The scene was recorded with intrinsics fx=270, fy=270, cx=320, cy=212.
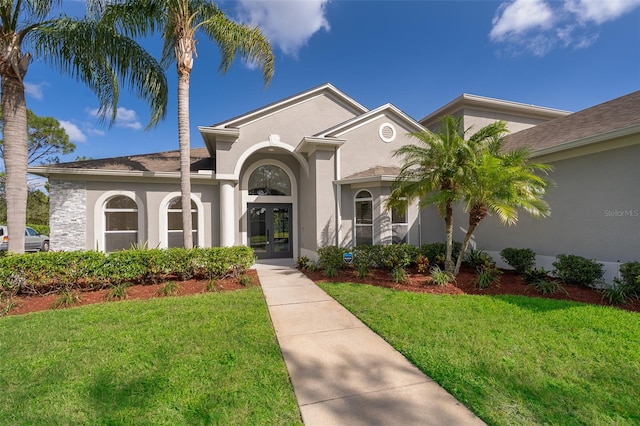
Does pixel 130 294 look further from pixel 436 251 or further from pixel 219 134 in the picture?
pixel 436 251

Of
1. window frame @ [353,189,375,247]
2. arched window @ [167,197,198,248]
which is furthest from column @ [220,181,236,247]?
window frame @ [353,189,375,247]

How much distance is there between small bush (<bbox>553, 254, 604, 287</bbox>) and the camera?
6898 millimetres

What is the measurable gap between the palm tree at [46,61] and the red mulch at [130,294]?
197 cm

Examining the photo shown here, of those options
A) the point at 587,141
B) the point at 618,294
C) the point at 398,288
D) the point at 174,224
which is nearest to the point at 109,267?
the point at 174,224

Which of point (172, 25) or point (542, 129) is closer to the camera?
point (172, 25)

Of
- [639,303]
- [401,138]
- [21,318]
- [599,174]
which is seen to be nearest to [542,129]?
[599,174]

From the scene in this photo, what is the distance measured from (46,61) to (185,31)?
417cm

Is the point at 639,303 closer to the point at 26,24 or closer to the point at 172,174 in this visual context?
the point at 172,174

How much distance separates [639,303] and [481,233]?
16.1 ft

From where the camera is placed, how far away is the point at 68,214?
32.1 feet

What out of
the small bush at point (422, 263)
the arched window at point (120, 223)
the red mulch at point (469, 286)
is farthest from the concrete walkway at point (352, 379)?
the arched window at point (120, 223)

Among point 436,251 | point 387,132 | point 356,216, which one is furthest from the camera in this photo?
point 387,132

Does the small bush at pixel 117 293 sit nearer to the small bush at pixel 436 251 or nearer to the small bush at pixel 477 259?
the small bush at pixel 436 251

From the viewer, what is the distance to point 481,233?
416 inches
